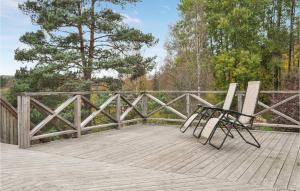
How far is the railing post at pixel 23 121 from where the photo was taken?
4645 millimetres

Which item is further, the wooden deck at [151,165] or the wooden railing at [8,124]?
the wooden railing at [8,124]

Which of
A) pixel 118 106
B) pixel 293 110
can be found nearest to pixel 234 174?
pixel 118 106

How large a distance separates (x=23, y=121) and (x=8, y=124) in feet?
2.40

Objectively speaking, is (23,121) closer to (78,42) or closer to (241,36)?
(78,42)

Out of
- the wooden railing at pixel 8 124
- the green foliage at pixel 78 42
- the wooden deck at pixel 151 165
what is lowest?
the wooden deck at pixel 151 165

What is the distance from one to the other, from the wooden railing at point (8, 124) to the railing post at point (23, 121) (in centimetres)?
47

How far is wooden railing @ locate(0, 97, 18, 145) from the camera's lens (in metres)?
5.10

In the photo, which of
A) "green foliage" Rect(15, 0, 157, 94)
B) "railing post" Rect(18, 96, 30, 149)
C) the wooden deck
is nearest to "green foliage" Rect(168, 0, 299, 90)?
"green foliage" Rect(15, 0, 157, 94)

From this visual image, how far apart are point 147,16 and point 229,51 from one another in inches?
190

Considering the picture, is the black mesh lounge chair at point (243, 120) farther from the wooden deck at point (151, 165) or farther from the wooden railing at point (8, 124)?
the wooden railing at point (8, 124)

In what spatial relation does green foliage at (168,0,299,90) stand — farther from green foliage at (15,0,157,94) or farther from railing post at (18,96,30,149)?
railing post at (18,96,30,149)

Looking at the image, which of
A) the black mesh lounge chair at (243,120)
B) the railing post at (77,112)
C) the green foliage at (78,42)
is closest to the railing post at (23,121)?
the railing post at (77,112)

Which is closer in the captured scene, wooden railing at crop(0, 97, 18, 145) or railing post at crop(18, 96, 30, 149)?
railing post at crop(18, 96, 30, 149)

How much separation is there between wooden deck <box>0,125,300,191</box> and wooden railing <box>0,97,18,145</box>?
42cm
